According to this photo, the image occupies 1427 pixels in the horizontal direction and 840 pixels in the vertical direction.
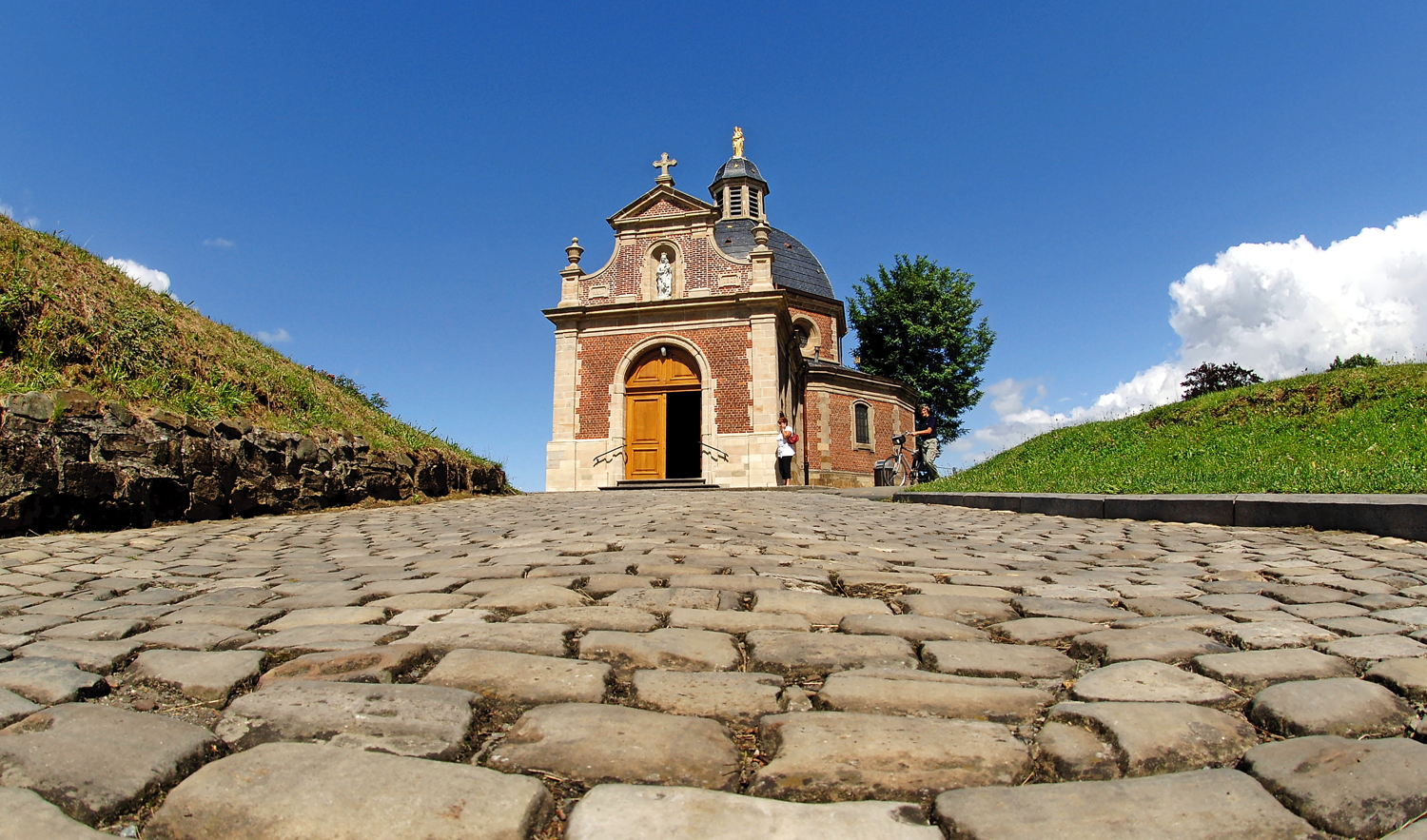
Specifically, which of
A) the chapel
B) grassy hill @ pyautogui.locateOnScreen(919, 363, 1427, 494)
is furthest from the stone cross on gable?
grassy hill @ pyautogui.locateOnScreen(919, 363, 1427, 494)

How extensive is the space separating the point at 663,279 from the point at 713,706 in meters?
21.4

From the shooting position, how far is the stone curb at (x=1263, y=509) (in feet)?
18.2

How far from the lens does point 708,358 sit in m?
21.0

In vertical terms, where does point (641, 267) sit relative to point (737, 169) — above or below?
below

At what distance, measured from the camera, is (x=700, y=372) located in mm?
21156

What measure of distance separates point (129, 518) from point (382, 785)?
6.98 m

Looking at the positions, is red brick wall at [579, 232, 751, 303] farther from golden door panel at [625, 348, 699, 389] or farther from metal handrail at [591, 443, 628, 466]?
metal handrail at [591, 443, 628, 466]

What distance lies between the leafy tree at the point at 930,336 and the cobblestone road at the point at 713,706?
34.4 m

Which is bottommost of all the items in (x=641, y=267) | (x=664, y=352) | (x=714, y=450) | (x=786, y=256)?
(x=714, y=450)

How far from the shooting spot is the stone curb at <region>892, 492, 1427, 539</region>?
5547 millimetres

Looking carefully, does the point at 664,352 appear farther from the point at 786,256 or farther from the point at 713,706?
the point at 713,706

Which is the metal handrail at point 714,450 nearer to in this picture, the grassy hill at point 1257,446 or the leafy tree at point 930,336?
the grassy hill at point 1257,446

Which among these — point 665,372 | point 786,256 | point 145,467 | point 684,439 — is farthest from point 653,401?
point 786,256

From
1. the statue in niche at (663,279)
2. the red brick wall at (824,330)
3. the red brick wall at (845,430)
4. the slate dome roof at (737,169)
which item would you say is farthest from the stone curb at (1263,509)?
the slate dome roof at (737,169)
